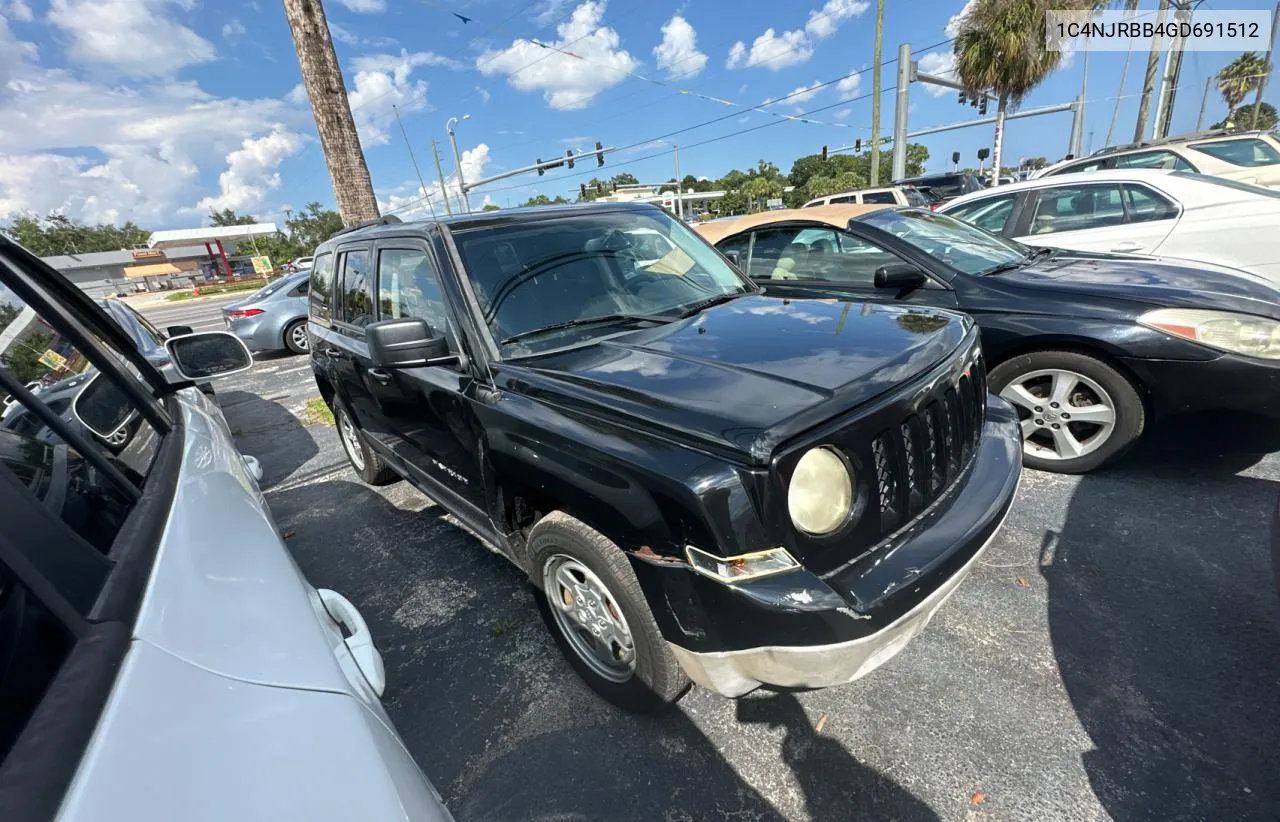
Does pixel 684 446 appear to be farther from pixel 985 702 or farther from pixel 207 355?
pixel 207 355

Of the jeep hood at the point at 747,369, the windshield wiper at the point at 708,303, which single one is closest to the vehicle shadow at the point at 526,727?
the jeep hood at the point at 747,369

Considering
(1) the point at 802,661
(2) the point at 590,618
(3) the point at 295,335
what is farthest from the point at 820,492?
(3) the point at 295,335

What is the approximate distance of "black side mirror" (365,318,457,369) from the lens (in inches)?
84.4

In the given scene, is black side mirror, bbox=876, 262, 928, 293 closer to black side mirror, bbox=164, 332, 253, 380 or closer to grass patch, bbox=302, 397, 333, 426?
black side mirror, bbox=164, 332, 253, 380

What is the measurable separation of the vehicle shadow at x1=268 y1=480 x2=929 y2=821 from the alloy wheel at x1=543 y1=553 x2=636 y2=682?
7.0 inches

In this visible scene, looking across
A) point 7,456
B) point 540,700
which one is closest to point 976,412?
point 540,700

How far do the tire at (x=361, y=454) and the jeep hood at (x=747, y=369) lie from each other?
245cm

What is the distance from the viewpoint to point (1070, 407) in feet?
11.1

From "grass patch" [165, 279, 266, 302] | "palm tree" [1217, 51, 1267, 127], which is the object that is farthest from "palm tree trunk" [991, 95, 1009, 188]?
"grass patch" [165, 279, 266, 302]

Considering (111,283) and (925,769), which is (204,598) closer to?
(925,769)

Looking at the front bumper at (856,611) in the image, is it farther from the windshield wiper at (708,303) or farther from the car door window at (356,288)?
the car door window at (356,288)

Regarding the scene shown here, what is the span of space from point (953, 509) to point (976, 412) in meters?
0.60

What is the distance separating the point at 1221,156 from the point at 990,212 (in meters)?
6.44

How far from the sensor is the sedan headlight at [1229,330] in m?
2.88
